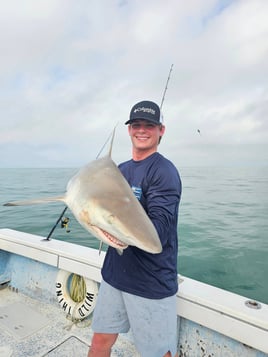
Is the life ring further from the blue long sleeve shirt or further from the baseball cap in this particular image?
the baseball cap

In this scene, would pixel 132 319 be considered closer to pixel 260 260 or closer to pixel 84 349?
pixel 84 349

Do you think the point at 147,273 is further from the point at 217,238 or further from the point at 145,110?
the point at 217,238

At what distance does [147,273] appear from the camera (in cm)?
171

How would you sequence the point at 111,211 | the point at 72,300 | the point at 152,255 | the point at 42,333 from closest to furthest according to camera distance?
the point at 111,211 < the point at 152,255 < the point at 42,333 < the point at 72,300

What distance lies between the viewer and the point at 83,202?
1.29m

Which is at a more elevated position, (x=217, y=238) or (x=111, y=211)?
(x=111, y=211)

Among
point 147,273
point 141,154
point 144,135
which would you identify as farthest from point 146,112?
point 147,273

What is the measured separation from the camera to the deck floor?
2.56 meters

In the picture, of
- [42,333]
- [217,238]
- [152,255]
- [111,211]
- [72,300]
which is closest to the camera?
[111,211]

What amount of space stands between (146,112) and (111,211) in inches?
37.2

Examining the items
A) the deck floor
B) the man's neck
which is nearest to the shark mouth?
the man's neck

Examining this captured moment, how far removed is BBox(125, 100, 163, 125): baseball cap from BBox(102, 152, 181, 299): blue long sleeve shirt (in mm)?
251

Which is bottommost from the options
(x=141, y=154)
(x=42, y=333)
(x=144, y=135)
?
(x=42, y=333)

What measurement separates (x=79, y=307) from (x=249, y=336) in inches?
71.9
